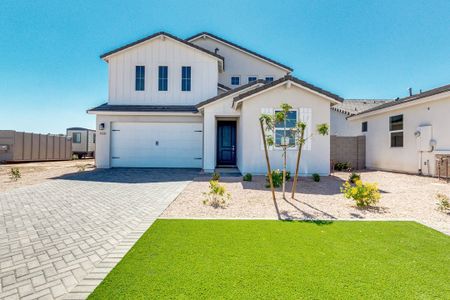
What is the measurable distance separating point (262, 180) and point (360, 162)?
9.56 meters

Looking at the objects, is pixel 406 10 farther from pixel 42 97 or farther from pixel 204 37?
pixel 42 97

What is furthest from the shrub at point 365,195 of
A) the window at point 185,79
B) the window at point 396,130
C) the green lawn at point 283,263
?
the window at point 185,79

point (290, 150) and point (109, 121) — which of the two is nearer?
point (290, 150)

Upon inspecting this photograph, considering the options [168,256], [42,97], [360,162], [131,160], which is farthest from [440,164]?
[42,97]

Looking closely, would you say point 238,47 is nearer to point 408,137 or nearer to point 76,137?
point 408,137

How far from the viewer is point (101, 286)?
2.33 m

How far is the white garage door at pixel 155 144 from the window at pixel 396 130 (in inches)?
464

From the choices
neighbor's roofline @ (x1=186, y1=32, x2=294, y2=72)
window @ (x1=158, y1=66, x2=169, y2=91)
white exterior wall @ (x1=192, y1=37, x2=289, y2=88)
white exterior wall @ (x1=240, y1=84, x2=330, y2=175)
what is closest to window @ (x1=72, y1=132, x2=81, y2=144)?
window @ (x1=158, y1=66, x2=169, y2=91)

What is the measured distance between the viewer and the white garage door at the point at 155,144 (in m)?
13.3

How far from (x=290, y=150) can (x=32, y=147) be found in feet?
78.6

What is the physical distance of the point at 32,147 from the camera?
66.2 ft

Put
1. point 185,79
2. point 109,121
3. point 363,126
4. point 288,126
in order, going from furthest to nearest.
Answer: point 363,126
point 185,79
point 109,121
point 288,126

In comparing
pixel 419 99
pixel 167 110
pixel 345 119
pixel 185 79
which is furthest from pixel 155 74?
pixel 345 119

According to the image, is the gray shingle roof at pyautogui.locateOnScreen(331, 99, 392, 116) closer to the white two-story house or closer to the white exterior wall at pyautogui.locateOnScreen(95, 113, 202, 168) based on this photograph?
the white two-story house
